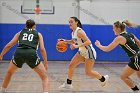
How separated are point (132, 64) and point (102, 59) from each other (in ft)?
33.5

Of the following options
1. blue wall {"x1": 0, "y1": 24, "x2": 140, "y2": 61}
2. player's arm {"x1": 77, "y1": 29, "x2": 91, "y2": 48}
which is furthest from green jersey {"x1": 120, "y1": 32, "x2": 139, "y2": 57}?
blue wall {"x1": 0, "y1": 24, "x2": 140, "y2": 61}

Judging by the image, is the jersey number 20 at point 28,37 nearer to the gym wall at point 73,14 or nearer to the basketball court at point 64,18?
the basketball court at point 64,18

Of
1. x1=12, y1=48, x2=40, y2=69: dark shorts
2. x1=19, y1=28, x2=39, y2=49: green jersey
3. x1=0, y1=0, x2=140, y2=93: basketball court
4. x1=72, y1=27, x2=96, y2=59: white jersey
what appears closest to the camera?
x1=12, y1=48, x2=40, y2=69: dark shorts

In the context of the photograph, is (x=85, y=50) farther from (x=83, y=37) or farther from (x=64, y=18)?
(x=64, y=18)

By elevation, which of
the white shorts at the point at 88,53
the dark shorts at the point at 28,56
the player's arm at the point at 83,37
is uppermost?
the player's arm at the point at 83,37

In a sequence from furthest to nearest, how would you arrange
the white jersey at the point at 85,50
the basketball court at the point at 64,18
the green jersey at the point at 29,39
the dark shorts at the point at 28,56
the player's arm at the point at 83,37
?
the basketball court at the point at 64,18 → the white jersey at the point at 85,50 → the player's arm at the point at 83,37 → the green jersey at the point at 29,39 → the dark shorts at the point at 28,56

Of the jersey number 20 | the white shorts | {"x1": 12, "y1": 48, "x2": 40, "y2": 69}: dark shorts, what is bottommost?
the white shorts

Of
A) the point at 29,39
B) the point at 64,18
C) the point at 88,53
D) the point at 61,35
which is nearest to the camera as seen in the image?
the point at 29,39

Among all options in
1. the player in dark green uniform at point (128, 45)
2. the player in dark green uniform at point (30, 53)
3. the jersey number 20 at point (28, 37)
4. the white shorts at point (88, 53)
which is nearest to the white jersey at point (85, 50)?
the white shorts at point (88, 53)

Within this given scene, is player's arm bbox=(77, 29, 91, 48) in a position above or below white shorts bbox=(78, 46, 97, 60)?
above

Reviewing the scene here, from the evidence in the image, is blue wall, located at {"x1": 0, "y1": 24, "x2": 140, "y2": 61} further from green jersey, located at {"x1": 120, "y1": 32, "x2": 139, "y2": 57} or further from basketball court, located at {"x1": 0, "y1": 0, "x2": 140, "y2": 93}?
green jersey, located at {"x1": 120, "y1": 32, "x2": 139, "y2": 57}

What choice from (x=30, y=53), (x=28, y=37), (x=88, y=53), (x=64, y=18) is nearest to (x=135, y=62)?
(x=88, y=53)

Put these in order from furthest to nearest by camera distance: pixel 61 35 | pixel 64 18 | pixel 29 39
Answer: pixel 64 18 < pixel 61 35 < pixel 29 39

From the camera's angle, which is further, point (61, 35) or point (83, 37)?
point (61, 35)
